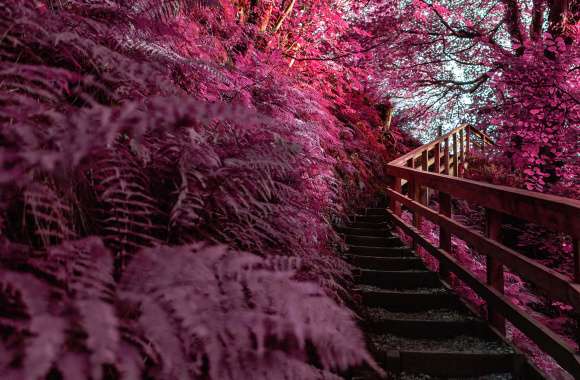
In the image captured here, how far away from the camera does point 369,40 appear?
8328 millimetres

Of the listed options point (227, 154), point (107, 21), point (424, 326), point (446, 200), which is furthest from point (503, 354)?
point (107, 21)

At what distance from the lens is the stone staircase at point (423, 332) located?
2760 mm

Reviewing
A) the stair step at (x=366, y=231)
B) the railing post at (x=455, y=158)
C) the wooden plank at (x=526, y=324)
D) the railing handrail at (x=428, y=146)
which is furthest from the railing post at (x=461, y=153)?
the wooden plank at (x=526, y=324)

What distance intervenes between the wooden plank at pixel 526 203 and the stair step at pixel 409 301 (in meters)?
0.91

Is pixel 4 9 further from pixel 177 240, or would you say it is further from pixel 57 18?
pixel 177 240

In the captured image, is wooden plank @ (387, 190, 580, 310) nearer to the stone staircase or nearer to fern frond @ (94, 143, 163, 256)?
the stone staircase

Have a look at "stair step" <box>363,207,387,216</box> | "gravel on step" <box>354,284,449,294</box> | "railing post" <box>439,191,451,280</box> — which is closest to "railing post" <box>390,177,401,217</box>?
"stair step" <box>363,207,387,216</box>

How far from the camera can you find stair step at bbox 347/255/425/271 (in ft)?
15.7

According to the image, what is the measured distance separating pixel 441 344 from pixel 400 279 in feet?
3.79

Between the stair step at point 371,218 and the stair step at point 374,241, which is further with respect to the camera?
the stair step at point 371,218

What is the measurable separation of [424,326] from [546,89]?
5.59 metres

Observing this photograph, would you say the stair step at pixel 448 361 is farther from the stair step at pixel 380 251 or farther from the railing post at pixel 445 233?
the stair step at pixel 380 251

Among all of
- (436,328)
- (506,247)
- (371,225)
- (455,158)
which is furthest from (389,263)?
(455,158)

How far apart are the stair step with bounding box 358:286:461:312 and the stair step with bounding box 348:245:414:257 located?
4.58 ft
